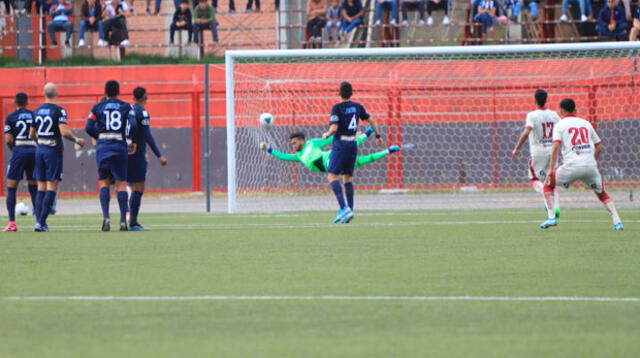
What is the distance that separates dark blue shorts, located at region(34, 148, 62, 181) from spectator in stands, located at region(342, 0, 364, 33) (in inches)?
646

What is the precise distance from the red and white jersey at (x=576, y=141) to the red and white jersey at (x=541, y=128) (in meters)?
2.03

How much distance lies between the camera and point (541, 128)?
15117mm

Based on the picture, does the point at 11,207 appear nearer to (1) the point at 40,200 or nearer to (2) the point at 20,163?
(1) the point at 40,200

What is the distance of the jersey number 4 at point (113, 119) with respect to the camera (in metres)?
13.8

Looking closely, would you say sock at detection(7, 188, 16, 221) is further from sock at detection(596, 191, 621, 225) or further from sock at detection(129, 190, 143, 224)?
sock at detection(596, 191, 621, 225)

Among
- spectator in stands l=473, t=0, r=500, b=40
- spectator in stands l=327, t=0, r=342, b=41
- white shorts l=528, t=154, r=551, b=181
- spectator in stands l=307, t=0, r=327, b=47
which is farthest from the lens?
spectator in stands l=327, t=0, r=342, b=41

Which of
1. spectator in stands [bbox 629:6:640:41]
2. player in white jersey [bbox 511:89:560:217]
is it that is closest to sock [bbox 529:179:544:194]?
player in white jersey [bbox 511:89:560:217]

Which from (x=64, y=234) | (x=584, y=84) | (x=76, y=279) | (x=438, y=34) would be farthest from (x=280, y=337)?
(x=438, y=34)

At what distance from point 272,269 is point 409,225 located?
18.5 feet

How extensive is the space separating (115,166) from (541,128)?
6.01 meters

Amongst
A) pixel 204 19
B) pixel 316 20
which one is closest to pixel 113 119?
pixel 316 20

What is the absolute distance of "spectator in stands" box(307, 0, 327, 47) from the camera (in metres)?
29.5

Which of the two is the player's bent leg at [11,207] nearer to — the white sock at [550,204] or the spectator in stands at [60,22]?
the white sock at [550,204]

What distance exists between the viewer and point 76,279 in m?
8.80
